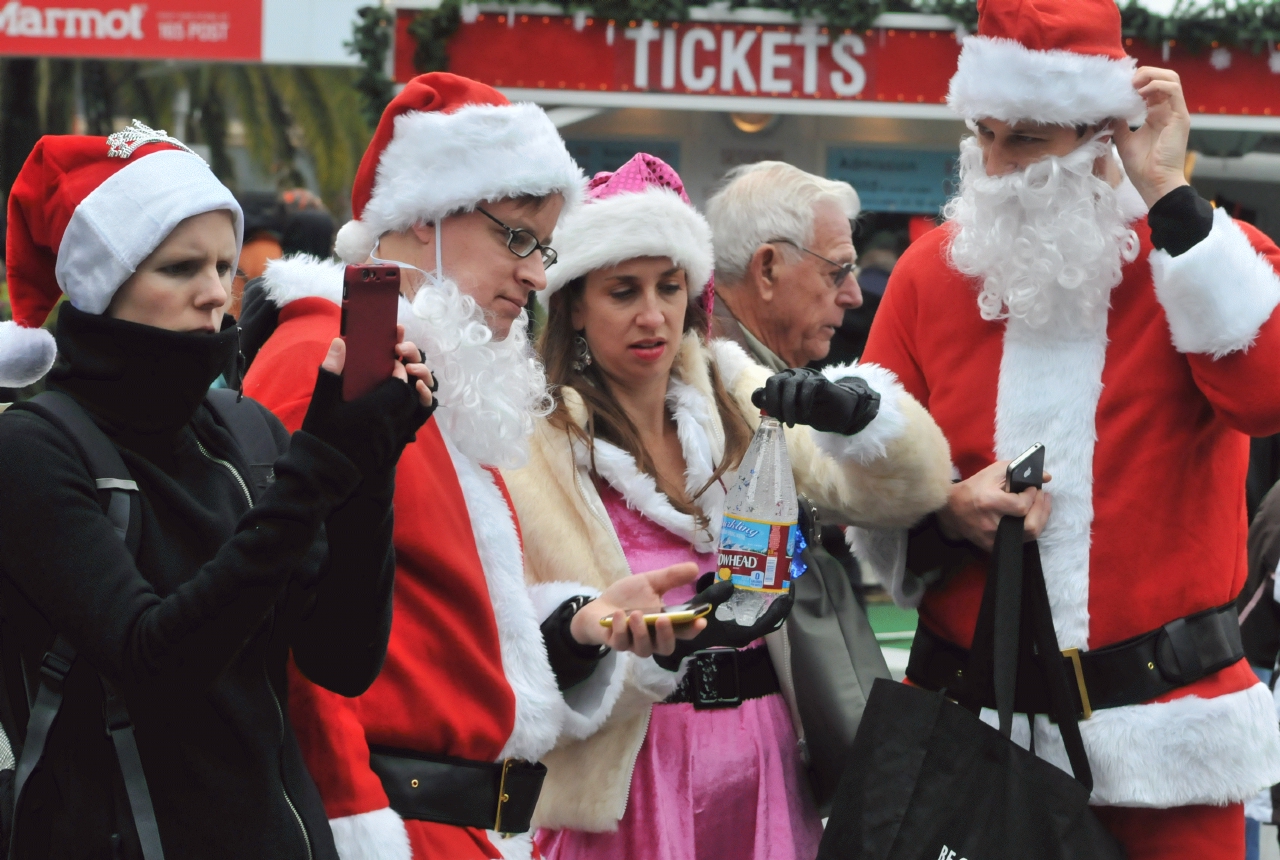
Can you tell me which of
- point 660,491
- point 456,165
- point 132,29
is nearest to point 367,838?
point 456,165

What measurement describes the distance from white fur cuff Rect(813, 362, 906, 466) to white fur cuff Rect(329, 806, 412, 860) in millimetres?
1247

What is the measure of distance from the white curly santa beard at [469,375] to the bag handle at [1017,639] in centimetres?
96

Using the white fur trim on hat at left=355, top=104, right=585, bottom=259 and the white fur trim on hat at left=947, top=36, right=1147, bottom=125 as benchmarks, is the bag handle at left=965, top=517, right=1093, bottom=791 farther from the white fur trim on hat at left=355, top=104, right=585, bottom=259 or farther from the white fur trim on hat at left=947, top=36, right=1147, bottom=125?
the white fur trim on hat at left=355, top=104, right=585, bottom=259

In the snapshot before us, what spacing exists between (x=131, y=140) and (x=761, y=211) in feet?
8.89

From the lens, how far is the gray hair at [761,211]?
4.36 meters

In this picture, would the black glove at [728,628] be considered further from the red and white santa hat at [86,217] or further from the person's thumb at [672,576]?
the red and white santa hat at [86,217]

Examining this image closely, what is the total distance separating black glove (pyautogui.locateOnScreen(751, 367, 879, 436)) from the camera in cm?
268

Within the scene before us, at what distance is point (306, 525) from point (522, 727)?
0.85 m

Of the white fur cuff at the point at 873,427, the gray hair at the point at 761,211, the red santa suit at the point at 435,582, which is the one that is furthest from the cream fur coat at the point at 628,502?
the gray hair at the point at 761,211

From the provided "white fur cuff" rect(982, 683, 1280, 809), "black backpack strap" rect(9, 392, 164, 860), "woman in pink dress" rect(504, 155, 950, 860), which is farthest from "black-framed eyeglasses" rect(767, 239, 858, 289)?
"black backpack strap" rect(9, 392, 164, 860)

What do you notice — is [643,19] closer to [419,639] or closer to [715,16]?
[715,16]

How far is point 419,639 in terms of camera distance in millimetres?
2250

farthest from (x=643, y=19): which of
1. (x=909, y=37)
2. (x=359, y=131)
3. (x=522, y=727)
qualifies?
(x=359, y=131)

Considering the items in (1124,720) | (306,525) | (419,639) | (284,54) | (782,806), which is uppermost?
(284,54)
